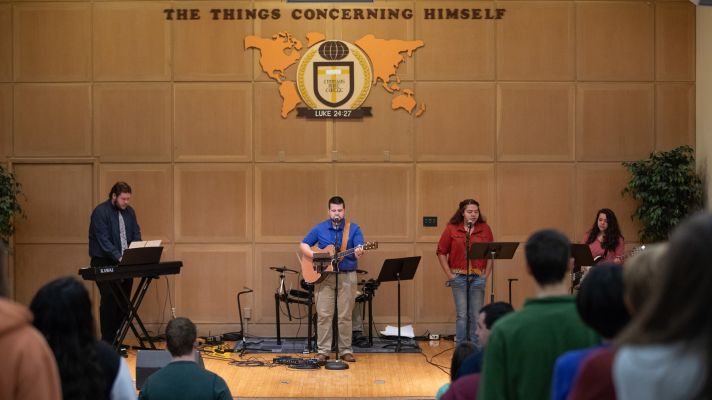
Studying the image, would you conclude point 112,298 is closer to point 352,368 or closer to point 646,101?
point 352,368

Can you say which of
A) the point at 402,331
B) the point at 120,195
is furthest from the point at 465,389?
the point at 402,331

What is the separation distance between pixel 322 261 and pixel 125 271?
6.77ft

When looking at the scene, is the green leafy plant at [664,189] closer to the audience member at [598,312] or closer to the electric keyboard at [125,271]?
the electric keyboard at [125,271]

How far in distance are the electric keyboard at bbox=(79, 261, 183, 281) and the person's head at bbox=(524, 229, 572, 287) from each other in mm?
6522

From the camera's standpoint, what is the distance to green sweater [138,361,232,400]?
4012 millimetres

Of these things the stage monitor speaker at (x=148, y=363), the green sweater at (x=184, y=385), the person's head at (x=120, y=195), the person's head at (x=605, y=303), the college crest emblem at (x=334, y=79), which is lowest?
the stage monitor speaker at (x=148, y=363)

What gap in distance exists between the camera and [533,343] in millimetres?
3002

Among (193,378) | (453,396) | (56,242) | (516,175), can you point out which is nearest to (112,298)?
(56,242)

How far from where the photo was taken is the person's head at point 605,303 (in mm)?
2643

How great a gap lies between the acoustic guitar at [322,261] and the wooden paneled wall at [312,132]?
1512 millimetres

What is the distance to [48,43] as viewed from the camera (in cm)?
1088

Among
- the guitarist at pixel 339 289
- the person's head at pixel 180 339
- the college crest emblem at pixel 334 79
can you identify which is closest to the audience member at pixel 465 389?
the person's head at pixel 180 339

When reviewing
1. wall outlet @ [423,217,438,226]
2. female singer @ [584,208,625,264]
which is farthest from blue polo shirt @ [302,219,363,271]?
female singer @ [584,208,625,264]

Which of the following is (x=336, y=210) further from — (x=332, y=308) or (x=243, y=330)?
(x=243, y=330)
